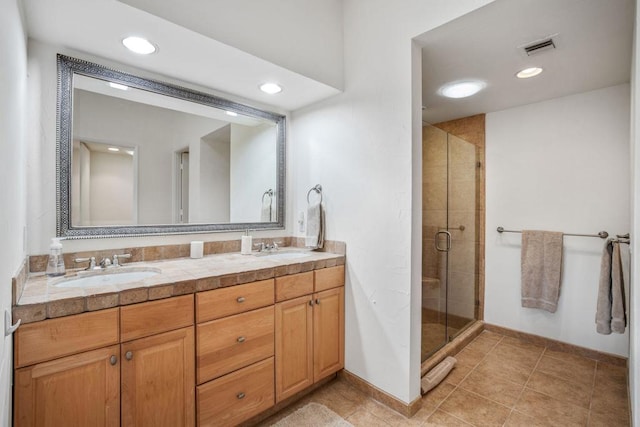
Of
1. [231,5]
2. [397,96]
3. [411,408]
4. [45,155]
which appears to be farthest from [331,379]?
[231,5]

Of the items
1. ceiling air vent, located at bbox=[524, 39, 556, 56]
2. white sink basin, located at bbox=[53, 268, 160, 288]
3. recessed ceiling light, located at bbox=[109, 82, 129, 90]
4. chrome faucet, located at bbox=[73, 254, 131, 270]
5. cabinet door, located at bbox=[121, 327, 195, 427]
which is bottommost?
cabinet door, located at bbox=[121, 327, 195, 427]

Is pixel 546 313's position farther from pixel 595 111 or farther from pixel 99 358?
pixel 99 358

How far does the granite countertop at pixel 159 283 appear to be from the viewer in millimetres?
1064

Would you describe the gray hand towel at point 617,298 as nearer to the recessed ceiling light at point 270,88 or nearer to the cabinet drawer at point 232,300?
the cabinet drawer at point 232,300

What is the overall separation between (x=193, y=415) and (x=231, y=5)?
2.12m

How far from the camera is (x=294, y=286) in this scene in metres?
1.82

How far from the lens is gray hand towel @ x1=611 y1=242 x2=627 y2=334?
6.87ft

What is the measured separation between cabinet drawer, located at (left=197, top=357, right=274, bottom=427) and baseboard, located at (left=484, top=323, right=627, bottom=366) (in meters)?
2.43

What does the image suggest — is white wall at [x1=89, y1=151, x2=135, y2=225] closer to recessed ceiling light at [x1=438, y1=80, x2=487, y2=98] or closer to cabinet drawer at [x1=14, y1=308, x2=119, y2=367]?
cabinet drawer at [x1=14, y1=308, x2=119, y2=367]

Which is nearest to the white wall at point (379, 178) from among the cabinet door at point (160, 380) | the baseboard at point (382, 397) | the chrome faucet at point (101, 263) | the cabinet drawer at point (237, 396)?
the baseboard at point (382, 397)

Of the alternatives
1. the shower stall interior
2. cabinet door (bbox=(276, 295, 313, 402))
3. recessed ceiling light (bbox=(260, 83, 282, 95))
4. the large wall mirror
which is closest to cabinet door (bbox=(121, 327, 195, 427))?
cabinet door (bbox=(276, 295, 313, 402))

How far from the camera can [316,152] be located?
2.36 meters

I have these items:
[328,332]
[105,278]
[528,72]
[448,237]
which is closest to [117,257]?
[105,278]

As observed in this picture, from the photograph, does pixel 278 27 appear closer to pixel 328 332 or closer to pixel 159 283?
pixel 159 283
